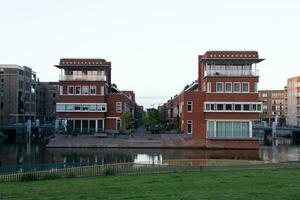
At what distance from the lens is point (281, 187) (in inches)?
744

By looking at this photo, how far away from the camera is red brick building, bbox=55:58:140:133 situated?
72250 millimetres

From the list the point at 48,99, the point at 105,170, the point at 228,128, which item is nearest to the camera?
the point at 105,170

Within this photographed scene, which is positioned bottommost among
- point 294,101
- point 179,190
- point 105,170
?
point 105,170

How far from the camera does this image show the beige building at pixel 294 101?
134 meters

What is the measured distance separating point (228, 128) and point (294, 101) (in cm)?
7434

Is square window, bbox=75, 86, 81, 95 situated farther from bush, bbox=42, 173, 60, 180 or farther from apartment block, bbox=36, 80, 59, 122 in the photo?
apartment block, bbox=36, 80, 59, 122

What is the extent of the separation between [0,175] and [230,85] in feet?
154

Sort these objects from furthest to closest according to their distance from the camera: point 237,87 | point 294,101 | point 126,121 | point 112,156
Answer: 1. point 294,101
2. point 126,121
3. point 237,87
4. point 112,156

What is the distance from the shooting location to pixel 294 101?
13688cm

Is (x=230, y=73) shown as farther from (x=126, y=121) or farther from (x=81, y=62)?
(x=81, y=62)

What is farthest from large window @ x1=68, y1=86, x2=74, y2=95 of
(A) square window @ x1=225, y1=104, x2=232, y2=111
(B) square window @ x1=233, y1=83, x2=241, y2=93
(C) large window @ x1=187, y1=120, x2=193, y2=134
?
(B) square window @ x1=233, y1=83, x2=241, y2=93

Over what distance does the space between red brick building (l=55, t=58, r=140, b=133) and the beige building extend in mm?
73590

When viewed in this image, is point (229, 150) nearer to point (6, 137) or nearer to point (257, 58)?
point (257, 58)

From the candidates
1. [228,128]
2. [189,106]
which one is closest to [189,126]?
[189,106]
